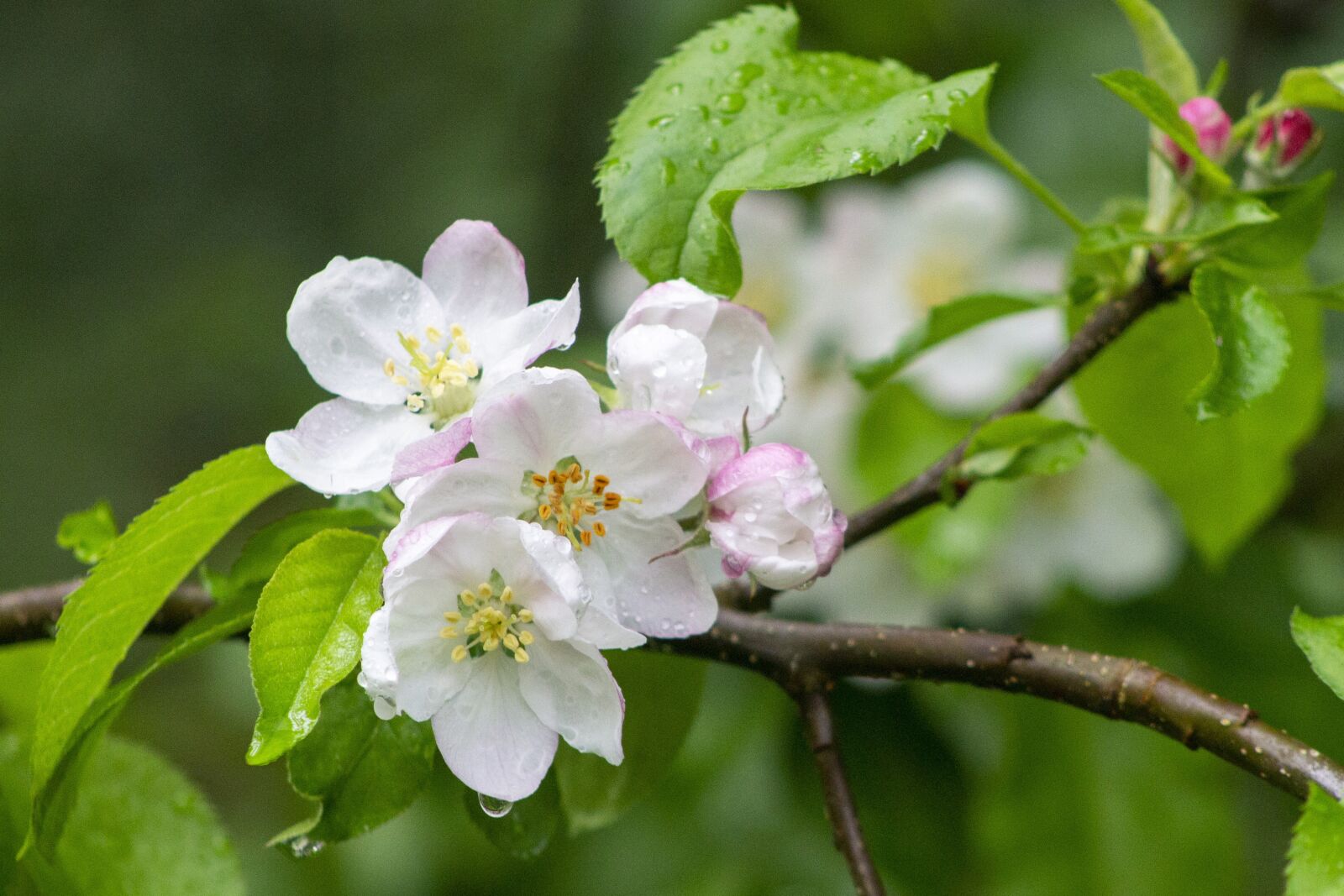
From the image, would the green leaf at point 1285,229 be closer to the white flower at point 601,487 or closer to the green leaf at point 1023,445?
the green leaf at point 1023,445

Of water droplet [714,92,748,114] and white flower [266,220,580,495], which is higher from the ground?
water droplet [714,92,748,114]

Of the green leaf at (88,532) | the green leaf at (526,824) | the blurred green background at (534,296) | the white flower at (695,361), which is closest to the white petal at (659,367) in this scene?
the white flower at (695,361)

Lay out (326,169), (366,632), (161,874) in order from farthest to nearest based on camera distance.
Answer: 1. (326,169)
2. (161,874)
3. (366,632)

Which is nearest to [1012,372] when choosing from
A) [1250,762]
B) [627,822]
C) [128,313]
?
[627,822]

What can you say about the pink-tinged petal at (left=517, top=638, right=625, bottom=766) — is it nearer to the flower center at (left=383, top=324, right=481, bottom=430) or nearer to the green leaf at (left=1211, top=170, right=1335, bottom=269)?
the flower center at (left=383, top=324, right=481, bottom=430)

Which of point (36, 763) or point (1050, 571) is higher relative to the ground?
point (36, 763)

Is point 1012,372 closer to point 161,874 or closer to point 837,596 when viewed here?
point 837,596

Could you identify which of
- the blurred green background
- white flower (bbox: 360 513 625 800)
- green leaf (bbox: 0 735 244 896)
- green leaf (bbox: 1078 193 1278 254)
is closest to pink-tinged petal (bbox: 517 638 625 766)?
white flower (bbox: 360 513 625 800)
